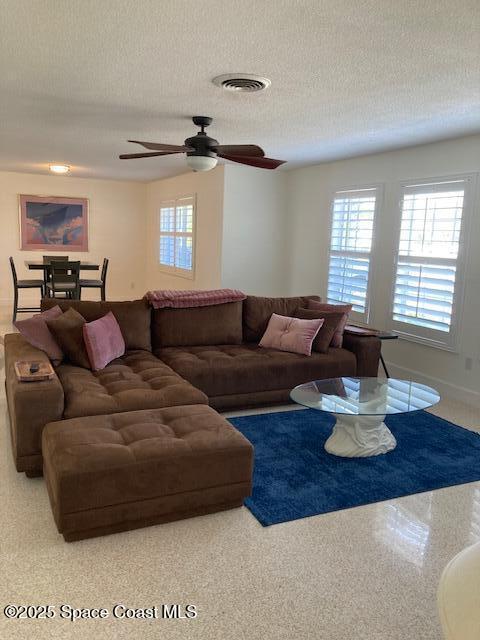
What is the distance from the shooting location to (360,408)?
127 inches

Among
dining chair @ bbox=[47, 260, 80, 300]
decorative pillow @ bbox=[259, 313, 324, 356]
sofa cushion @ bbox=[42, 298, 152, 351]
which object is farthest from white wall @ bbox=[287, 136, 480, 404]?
dining chair @ bbox=[47, 260, 80, 300]

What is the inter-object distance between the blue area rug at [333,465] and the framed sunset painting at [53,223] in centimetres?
690

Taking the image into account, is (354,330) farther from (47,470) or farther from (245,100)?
(47,470)

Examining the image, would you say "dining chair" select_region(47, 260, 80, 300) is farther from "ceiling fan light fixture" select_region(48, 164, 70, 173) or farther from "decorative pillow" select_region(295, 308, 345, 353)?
"decorative pillow" select_region(295, 308, 345, 353)

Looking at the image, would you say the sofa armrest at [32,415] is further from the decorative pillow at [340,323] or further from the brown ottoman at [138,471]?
the decorative pillow at [340,323]

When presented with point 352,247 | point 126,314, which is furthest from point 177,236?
point 126,314

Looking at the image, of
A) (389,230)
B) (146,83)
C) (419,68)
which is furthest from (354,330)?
(146,83)

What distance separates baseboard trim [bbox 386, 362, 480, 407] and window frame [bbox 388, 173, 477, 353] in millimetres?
323

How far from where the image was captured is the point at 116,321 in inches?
163

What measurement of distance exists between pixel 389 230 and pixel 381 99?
2131 millimetres

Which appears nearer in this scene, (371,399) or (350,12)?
(350,12)

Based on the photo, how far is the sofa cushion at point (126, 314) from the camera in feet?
13.5

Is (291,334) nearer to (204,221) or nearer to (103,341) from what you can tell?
(103,341)

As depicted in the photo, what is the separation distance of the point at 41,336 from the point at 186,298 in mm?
1329
